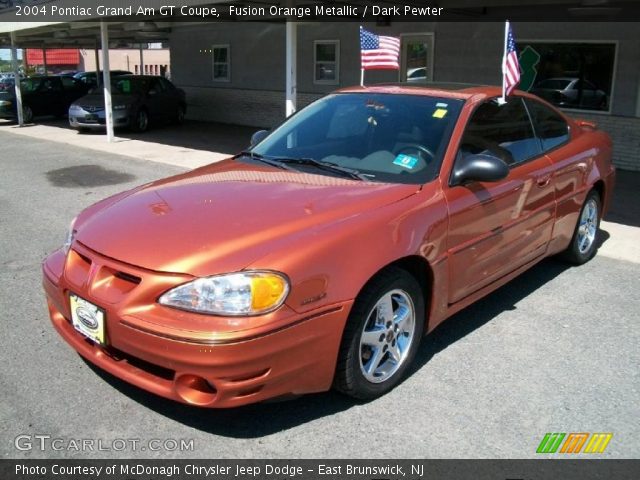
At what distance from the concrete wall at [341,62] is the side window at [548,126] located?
21.2 feet

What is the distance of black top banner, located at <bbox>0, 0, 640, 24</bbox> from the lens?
1034 cm

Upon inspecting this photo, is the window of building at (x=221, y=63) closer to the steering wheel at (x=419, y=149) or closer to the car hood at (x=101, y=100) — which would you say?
the car hood at (x=101, y=100)

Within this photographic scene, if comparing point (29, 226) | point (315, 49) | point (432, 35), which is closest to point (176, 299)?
point (29, 226)

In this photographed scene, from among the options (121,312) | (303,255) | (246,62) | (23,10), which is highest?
(23,10)

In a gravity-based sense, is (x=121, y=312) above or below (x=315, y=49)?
below

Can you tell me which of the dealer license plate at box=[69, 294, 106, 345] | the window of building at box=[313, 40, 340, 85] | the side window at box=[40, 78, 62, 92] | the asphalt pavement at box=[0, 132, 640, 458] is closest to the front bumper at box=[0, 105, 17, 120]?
the side window at box=[40, 78, 62, 92]

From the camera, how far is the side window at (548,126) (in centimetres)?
466

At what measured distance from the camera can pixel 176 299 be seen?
105 inches

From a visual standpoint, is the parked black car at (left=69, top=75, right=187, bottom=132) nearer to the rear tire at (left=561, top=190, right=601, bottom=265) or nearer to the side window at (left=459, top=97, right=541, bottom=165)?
the rear tire at (left=561, top=190, right=601, bottom=265)

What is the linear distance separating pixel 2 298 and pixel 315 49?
12.4 metres

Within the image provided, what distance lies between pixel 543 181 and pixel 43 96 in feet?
65.3

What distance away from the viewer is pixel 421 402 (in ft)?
10.7

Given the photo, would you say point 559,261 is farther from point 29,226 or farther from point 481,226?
point 29,226

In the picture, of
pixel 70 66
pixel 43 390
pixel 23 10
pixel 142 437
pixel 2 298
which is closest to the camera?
pixel 142 437
